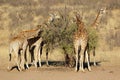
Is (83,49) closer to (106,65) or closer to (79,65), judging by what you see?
(79,65)

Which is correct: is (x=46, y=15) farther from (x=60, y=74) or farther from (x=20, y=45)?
(x=60, y=74)

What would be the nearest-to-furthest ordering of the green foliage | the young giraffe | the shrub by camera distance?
the young giraffe
the shrub
the green foliage

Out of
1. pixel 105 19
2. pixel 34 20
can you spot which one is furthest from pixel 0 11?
pixel 105 19

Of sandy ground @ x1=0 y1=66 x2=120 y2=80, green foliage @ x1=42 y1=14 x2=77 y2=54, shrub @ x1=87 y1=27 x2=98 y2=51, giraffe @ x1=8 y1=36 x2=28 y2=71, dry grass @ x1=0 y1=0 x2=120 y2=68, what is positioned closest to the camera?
sandy ground @ x1=0 y1=66 x2=120 y2=80

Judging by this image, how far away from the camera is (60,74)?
58.4 feet

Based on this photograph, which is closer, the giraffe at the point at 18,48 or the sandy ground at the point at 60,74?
the sandy ground at the point at 60,74

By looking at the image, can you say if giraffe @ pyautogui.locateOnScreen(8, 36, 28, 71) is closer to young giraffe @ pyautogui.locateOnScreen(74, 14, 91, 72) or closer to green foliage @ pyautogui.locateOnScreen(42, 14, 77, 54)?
green foliage @ pyautogui.locateOnScreen(42, 14, 77, 54)

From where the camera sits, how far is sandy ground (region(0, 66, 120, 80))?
55.8ft

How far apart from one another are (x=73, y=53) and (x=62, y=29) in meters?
1.27

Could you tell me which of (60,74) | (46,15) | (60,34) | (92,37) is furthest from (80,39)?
(46,15)

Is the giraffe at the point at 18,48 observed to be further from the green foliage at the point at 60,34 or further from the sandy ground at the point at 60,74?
the green foliage at the point at 60,34

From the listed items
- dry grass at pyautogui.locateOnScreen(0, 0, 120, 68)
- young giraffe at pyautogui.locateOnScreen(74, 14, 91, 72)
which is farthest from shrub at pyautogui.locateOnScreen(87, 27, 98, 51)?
dry grass at pyautogui.locateOnScreen(0, 0, 120, 68)

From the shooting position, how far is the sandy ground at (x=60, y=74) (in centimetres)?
1702

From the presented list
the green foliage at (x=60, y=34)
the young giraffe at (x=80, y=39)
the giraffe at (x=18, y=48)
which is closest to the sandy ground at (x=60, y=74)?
the giraffe at (x=18, y=48)
